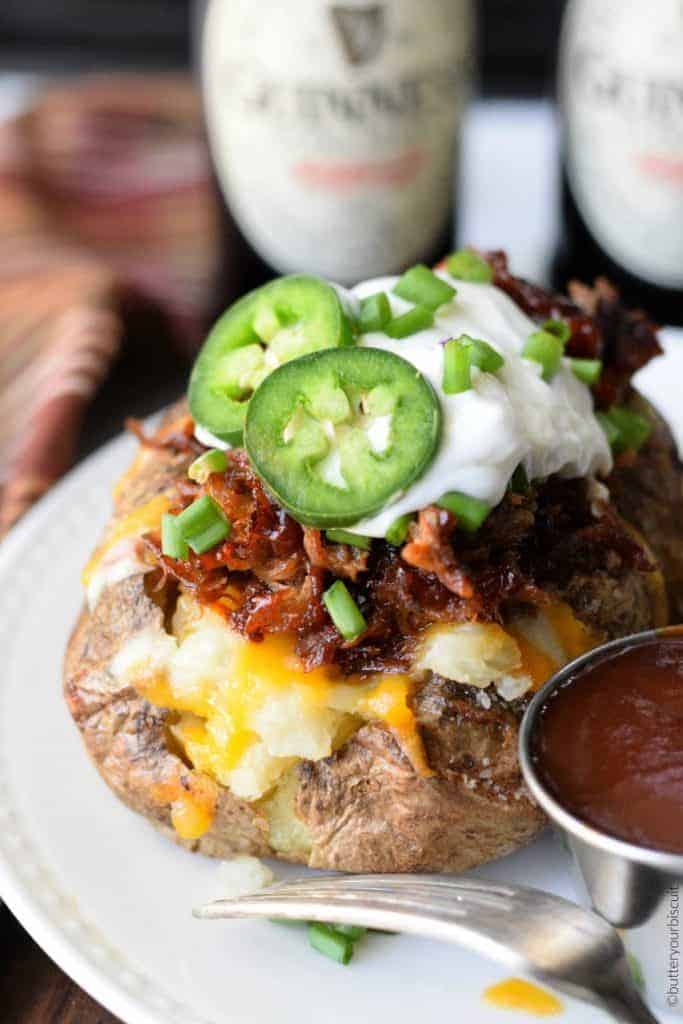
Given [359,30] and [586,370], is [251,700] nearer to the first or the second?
[586,370]

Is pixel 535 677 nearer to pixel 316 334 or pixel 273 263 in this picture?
pixel 316 334

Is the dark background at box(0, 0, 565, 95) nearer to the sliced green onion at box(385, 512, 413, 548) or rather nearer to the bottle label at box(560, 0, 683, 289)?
the bottle label at box(560, 0, 683, 289)

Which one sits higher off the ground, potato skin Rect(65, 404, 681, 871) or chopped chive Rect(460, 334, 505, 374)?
chopped chive Rect(460, 334, 505, 374)

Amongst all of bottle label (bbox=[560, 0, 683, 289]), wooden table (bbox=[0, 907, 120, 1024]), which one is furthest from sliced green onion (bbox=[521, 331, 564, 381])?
bottle label (bbox=[560, 0, 683, 289])

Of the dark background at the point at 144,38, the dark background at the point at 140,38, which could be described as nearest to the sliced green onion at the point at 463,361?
the dark background at the point at 144,38

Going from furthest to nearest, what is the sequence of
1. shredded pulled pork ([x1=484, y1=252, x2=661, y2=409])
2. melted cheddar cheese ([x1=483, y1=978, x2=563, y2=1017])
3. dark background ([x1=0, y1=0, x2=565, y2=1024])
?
dark background ([x1=0, y1=0, x2=565, y2=1024])
shredded pulled pork ([x1=484, y1=252, x2=661, y2=409])
melted cheddar cheese ([x1=483, y1=978, x2=563, y2=1017])

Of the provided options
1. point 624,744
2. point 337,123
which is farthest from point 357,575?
point 337,123

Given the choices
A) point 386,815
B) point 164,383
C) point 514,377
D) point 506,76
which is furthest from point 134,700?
point 506,76
